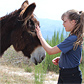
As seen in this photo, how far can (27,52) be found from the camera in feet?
8.60

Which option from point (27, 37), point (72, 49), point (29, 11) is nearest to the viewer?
point (72, 49)

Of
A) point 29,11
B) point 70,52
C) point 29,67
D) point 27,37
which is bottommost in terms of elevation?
point 29,67

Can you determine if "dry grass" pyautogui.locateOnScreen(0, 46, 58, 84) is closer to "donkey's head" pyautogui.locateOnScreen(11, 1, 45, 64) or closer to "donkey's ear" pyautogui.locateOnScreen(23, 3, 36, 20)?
"donkey's head" pyautogui.locateOnScreen(11, 1, 45, 64)

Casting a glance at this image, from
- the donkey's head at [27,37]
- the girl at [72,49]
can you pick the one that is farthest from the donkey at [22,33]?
the girl at [72,49]

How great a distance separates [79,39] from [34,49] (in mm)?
964

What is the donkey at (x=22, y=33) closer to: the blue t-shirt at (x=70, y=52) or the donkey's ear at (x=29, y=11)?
the donkey's ear at (x=29, y=11)

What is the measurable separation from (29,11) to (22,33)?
0.46 meters

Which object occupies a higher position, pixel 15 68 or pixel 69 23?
pixel 69 23

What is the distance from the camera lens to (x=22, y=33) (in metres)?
2.50

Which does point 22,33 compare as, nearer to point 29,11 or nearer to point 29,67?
point 29,11

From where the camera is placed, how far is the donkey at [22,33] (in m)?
2.45

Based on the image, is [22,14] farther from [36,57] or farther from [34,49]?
[36,57]

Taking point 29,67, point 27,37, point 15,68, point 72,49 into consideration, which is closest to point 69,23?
point 72,49

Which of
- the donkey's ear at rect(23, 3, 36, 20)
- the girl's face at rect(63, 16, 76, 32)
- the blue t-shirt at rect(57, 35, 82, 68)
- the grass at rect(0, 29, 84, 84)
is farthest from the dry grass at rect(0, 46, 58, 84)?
the girl's face at rect(63, 16, 76, 32)
